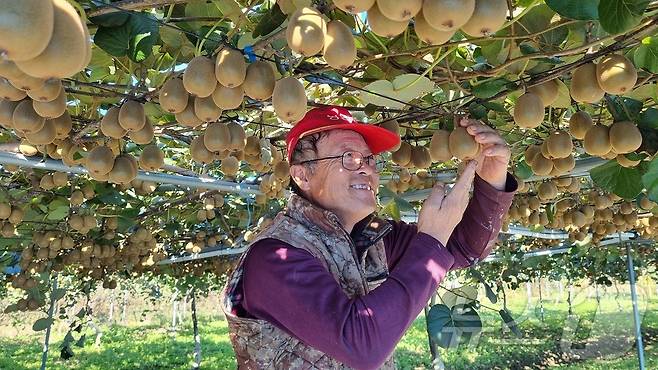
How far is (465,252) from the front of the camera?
191 centimetres

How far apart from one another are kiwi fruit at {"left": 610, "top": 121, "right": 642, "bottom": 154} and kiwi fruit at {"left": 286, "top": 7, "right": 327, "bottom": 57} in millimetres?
920

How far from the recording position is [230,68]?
1182mm

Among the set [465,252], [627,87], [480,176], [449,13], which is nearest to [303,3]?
[449,13]

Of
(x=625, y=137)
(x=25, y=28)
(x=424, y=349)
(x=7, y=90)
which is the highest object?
(x=424, y=349)

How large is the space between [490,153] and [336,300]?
68cm

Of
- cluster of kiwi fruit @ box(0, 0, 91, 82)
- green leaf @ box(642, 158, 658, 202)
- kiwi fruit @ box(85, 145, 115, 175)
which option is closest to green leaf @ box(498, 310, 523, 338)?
green leaf @ box(642, 158, 658, 202)

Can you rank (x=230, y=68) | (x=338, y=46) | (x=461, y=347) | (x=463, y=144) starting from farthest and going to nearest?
(x=461, y=347)
(x=463, y=144)
(x=230, y=68)
(x=338, y=46)

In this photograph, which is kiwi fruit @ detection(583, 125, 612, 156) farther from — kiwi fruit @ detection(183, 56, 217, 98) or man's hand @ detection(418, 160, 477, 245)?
kiwi fruit @ detection(183, 56, 217, 98)

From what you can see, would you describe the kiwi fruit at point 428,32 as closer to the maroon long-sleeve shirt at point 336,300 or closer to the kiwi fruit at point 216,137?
the maroon long-sleeve shirt at point 336,300

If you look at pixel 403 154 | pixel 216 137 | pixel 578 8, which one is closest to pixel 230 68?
pixel 216 137

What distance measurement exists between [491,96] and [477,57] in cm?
15

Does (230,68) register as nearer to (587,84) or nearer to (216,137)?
(216,137)

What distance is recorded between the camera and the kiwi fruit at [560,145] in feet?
5.67

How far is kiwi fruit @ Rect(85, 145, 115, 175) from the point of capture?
183 cm
